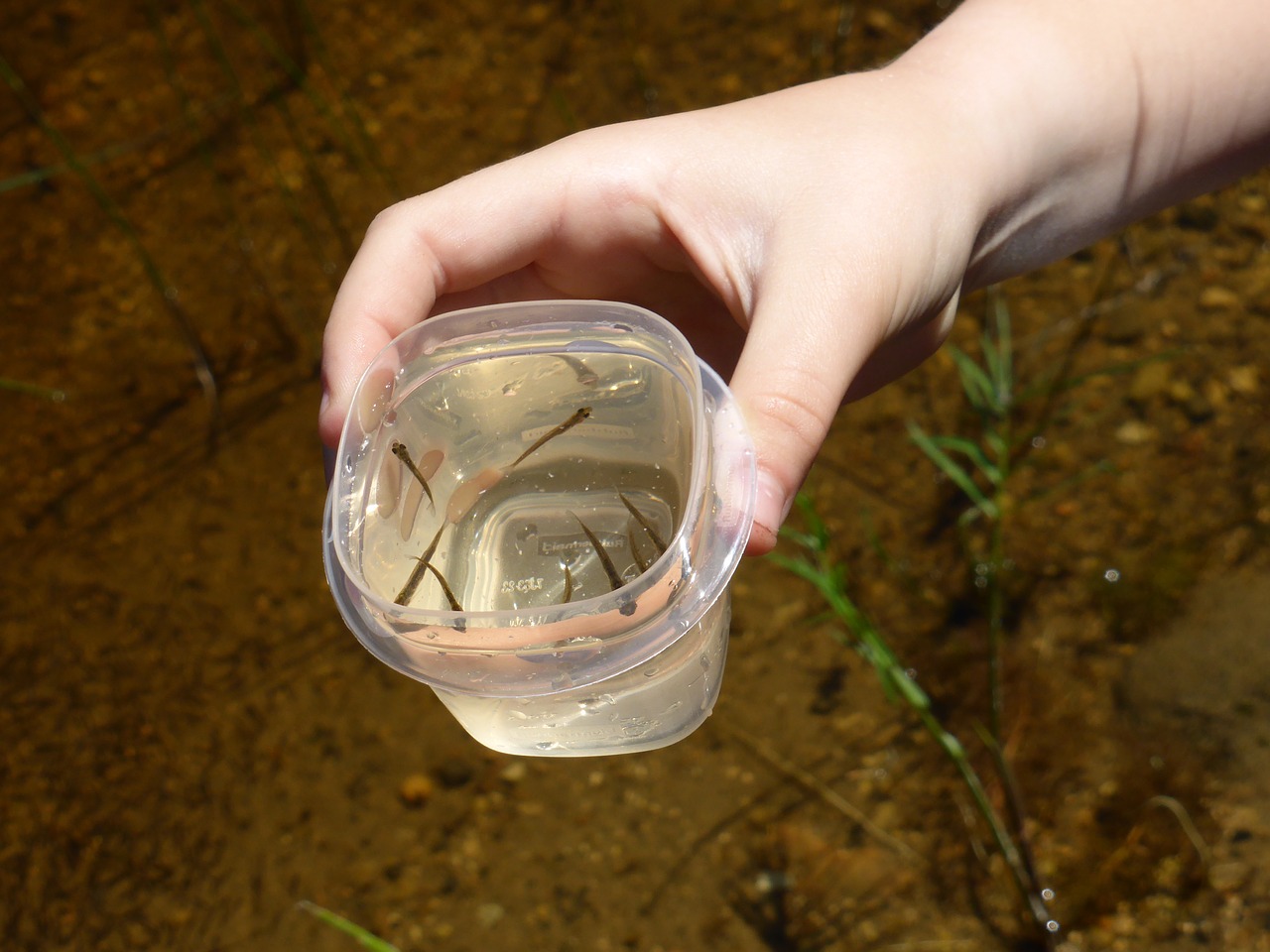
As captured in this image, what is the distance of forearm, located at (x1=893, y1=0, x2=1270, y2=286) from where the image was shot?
1.63m

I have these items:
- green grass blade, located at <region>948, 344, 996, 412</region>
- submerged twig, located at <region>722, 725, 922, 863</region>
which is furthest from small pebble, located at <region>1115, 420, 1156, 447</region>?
submerged twig, located at <region>722, 725, 922, 863</region>

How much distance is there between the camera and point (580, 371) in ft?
4.72

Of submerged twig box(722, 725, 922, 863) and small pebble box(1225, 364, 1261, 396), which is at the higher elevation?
small pebble box(1225, 364, 1261, 396)

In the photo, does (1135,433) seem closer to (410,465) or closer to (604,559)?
(604,559)

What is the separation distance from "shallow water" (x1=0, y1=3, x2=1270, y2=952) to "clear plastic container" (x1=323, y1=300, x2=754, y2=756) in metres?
1.06

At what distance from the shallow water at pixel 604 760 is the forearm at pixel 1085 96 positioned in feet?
2.40

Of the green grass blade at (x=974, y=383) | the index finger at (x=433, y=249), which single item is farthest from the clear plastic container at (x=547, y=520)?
the green grass blade at (x=974, y=383)

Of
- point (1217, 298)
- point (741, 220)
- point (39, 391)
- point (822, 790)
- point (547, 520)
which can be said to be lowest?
point (822, 790)

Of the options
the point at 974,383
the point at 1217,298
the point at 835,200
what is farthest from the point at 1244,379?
the point at 835,200

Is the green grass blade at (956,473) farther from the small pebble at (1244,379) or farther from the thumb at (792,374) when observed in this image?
the thumb at (792,374)

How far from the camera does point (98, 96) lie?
3244 mm

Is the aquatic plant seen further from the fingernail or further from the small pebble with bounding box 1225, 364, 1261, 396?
the fingernail

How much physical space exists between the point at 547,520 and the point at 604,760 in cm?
111

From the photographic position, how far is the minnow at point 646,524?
1.40m
